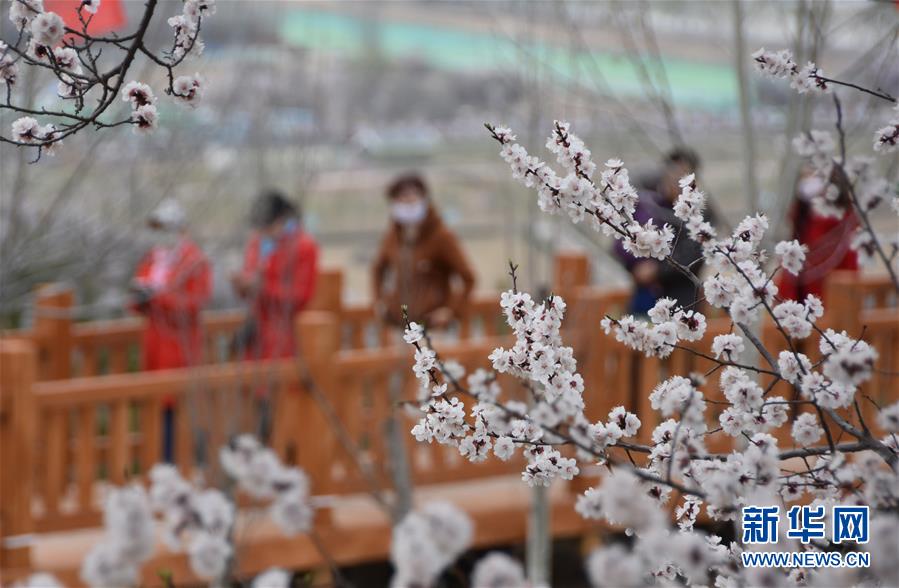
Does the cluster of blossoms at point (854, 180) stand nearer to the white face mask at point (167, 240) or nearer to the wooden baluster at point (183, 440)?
the wooden baluster at point (183, 440)

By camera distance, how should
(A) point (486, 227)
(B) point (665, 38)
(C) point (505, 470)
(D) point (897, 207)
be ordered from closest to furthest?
(D) point (897, 207) → (C) point (505, 470) → (B) point (665, 38) → (A) point (486, 227)

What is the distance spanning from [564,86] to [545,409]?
3.82 metres

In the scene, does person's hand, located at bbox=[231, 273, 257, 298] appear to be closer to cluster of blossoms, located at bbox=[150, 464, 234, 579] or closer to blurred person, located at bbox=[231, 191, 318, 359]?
blurred person, located at bbox=[231, 191, 318, 359]

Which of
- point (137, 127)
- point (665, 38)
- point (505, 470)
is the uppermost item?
point (665, 38)

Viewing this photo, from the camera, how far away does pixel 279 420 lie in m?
6.24

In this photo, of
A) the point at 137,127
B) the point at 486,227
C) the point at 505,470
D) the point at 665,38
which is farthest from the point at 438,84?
the point at 137,127

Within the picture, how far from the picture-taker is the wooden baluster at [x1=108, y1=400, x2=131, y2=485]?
5.83 metres

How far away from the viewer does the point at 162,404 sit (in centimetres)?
605

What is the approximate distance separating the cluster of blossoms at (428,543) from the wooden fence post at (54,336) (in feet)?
18.6

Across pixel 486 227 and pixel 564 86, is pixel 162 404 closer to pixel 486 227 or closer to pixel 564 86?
pixel 564 86

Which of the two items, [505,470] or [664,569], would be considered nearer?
[664,569]

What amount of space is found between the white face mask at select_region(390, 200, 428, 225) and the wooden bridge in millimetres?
717

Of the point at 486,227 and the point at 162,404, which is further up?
the point at 486,227

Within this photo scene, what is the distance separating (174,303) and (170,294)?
0.15ft
